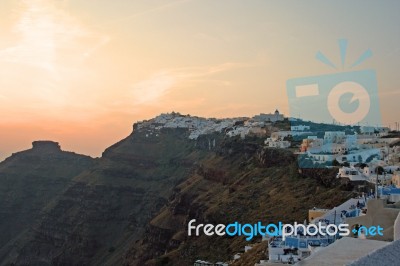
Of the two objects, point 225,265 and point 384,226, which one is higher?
point 384,226

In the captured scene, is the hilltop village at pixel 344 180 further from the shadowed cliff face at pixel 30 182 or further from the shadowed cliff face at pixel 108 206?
the shadowed cliff face at pixel 30 182

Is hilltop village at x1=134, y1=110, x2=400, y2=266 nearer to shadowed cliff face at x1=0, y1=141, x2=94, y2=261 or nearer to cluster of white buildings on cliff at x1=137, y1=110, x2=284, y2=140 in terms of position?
cluster of white buildings on cliff at x1=137, y1=110, x2=284, y2=140

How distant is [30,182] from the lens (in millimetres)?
118062

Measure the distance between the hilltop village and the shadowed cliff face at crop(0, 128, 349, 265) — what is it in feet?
6.92

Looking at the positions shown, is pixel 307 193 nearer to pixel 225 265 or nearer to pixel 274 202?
pixel 274 202

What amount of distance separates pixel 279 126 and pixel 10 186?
65631 mm

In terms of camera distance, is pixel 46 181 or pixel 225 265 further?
pixel 46 181

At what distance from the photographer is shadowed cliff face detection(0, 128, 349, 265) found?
42750 mm

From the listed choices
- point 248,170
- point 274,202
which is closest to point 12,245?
point 248,170

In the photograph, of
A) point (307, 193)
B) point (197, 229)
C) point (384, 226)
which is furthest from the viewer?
point (197, 229)

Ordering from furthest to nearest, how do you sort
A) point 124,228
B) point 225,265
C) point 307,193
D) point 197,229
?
1. point 124,228
2. point 197,229
3. point 307,193
4. point 225,265

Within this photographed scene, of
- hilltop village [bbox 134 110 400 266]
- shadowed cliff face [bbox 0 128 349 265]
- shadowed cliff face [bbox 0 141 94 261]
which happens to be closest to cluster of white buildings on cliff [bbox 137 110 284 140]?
hilltop village [bbox 134 110 400 266]

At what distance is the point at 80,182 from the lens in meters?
100

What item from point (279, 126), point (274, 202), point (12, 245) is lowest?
point (12, 245)
